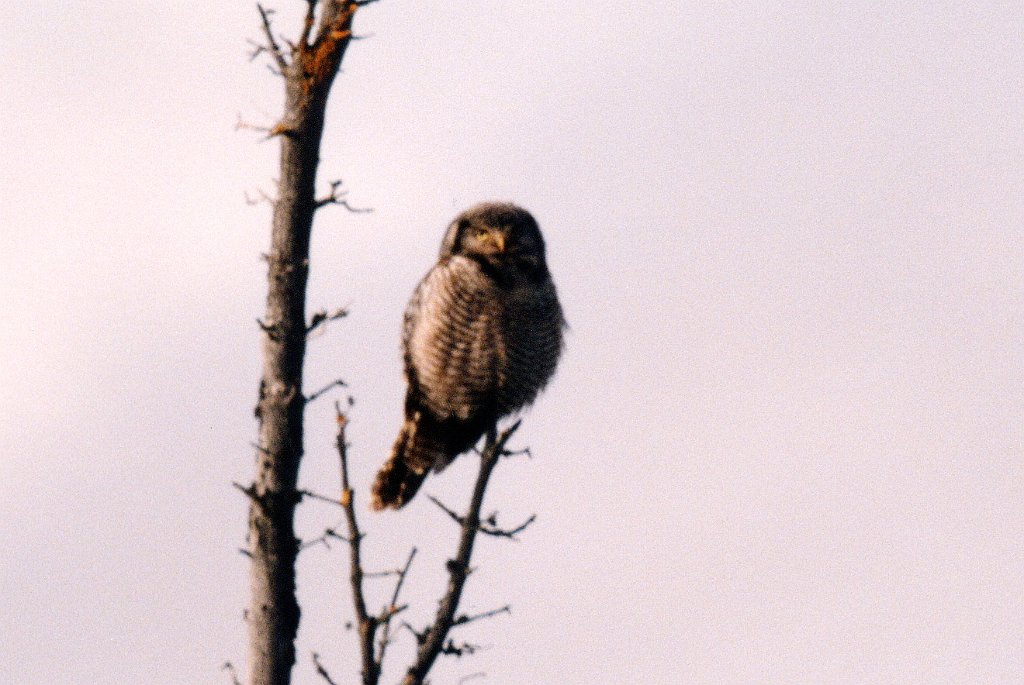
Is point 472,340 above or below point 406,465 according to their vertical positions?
above

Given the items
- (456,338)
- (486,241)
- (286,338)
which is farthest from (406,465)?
(286,338)

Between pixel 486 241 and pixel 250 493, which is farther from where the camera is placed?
pixel 486 241

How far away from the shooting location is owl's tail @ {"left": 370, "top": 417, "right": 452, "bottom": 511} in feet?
30.7

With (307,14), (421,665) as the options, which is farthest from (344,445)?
(307,14)

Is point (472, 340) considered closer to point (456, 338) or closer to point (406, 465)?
point (456, 338)

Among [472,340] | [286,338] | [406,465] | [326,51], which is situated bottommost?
[406,465]

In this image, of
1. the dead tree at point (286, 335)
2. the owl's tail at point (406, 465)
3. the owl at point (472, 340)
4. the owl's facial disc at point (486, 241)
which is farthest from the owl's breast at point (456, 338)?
the dead tree at point (286, 335)

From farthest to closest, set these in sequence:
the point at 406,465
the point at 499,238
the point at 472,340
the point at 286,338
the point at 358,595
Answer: the point at 406,465
the point at 499,238
the point at 472,340
the point at 286,338
the point at 358,595

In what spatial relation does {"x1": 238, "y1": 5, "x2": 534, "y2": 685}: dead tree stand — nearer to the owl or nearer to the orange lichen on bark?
the orange lichen on bark

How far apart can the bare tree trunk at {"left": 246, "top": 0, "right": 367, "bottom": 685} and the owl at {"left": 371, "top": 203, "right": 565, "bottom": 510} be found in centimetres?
231

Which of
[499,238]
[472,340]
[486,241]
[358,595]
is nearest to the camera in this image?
[358,595]

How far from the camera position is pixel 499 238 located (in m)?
9.02

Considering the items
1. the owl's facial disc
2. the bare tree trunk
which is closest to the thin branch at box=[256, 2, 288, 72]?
the bare tree trunk

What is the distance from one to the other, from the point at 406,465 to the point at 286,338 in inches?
118
